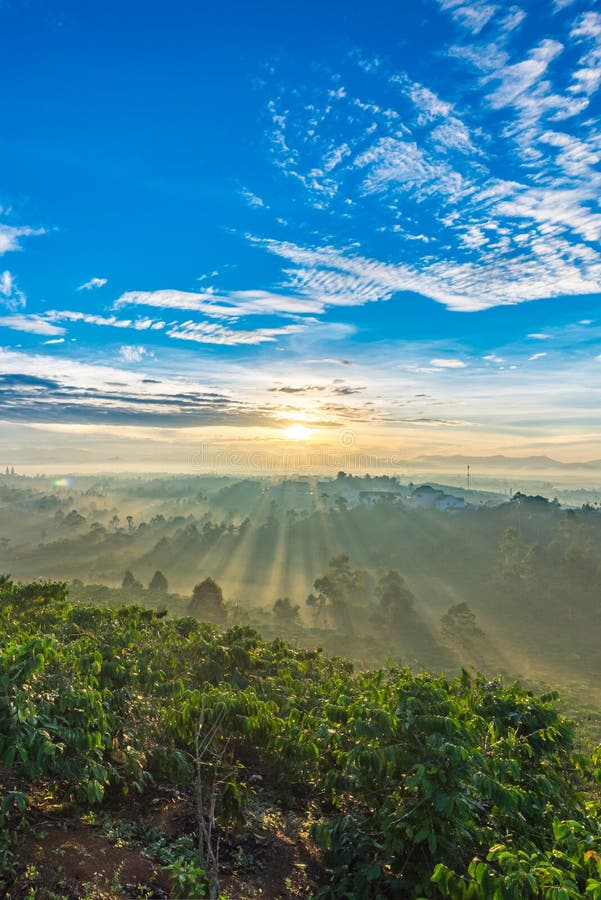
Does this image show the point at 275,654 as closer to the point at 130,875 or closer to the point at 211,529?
the point at 130,875

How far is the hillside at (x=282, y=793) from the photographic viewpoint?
606 centimetres

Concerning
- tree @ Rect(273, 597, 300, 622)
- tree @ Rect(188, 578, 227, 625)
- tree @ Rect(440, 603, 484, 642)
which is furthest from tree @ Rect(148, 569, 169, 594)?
tree @ Rect(440, 603, 484, 642)

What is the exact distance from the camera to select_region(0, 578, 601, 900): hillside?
6059mm

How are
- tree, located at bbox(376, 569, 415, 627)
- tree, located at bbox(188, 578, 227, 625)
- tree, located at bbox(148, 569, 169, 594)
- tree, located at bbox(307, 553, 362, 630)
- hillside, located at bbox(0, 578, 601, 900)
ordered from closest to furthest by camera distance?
1. hillside, located at bbox(0, 578, 601, 900)
2. tree, located at bbox(188, 578, 227, 625)
3. tree, located at bbox(376, 569, 415, 627)
4. tree, located at bbox(307, 553, 362, 630)
5. tree, located at bbox(148, 569, 169, 594)

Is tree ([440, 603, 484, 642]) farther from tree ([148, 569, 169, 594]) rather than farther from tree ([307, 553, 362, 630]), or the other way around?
tree ([148, 569, 169, 594])

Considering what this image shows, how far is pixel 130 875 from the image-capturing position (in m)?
6.98

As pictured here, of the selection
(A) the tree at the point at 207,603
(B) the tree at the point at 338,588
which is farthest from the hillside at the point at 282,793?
(B) the tree at the point at 338,588

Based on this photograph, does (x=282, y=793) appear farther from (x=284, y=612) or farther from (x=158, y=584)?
(x=158, y=584)

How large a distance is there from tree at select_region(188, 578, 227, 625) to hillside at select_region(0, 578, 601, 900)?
177 feet

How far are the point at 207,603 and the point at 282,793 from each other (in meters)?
55.9

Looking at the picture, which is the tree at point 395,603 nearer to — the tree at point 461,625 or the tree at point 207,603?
the tree at point 461,625

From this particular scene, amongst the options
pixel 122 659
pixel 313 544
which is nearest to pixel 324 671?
pixel 122 659

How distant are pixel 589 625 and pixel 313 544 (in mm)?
86857

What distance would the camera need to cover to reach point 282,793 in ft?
31.6
